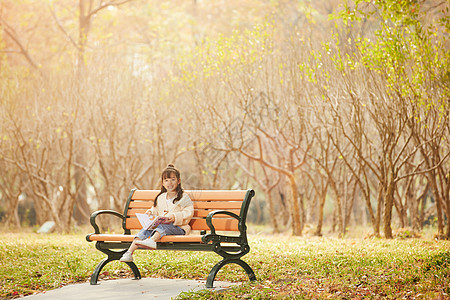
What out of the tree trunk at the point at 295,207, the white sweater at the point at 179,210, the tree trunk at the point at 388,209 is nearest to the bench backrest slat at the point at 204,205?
the white sweater at the point at 179,210

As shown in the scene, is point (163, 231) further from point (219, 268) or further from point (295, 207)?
point (295, 207)

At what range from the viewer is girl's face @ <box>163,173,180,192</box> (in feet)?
21.3

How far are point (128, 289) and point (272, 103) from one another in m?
8.39

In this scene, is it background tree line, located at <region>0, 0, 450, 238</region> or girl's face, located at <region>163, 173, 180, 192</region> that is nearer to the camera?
girl's face, located at <region>163, 173, 180, 192</region>

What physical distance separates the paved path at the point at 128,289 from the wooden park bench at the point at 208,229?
0.21 m

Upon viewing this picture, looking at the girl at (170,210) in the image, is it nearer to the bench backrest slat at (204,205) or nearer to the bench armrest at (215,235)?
the bench backrest slat at (204,205)

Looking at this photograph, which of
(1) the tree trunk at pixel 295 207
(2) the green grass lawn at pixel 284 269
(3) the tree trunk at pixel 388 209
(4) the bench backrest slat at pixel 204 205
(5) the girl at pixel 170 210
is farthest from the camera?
(1) the tree trunk at pixel 295 207

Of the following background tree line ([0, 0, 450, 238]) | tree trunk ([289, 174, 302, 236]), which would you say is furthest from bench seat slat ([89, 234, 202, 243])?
tree trunk ([289, 174, 302, 236])

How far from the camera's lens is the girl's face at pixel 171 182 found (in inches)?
256

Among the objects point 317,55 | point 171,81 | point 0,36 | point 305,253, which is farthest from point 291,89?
point 0,36

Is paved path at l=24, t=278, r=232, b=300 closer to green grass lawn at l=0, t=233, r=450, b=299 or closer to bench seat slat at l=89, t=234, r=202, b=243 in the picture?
green grass lawn at l=0, t=233, r=450, b=299

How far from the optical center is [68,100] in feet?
46.5

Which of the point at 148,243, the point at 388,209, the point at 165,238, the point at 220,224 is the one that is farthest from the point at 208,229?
the point at 388,209

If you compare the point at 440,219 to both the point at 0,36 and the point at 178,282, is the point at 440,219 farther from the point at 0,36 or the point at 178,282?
the point at 0,36
